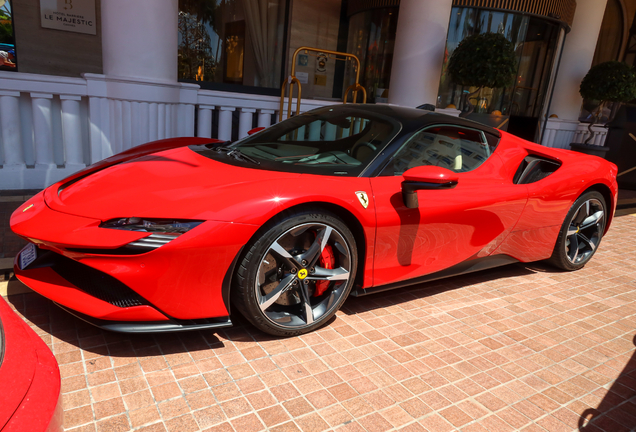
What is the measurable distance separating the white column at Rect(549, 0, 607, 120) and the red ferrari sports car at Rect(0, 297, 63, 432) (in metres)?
11.0

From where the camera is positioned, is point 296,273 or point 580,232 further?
point 580,232

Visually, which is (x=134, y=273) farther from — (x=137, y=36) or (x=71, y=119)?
(x=137, y=36)

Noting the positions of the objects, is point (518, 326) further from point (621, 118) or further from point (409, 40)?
point (621, 118)

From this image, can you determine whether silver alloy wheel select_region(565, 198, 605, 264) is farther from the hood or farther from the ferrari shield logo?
the hood

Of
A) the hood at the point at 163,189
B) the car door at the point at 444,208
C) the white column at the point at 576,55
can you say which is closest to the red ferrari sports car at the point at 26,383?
the hood at the point at 163,189

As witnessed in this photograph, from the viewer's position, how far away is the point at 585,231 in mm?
4344

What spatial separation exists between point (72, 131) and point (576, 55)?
9.77 meters

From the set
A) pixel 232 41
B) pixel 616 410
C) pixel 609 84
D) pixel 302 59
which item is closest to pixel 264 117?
pixel 232 41

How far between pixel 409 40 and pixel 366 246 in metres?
5.94

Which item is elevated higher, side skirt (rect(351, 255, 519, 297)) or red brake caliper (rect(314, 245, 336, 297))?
red brake caliper (rect(314, 245, 336, 297))

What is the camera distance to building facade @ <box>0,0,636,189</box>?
5355 millimetres

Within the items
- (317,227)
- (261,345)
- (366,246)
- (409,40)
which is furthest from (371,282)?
(409,40)

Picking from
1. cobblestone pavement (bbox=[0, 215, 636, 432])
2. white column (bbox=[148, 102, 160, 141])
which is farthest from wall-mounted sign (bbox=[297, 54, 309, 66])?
cobblestone pavement (bbox=[0, 215, 636, 432])

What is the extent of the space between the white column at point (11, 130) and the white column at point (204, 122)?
212 cm
